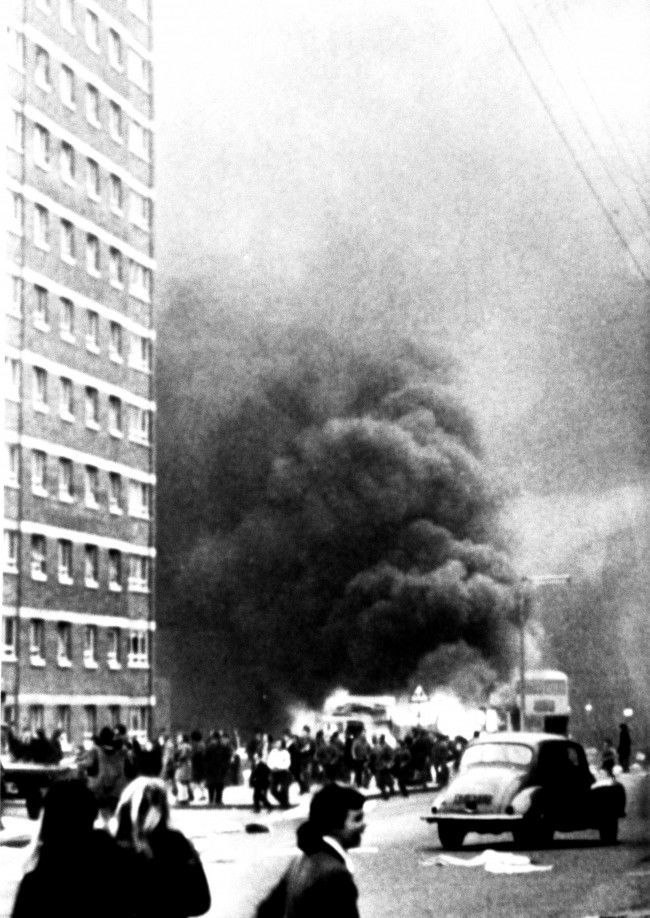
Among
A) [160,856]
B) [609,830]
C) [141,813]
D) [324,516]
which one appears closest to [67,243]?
[324,516]

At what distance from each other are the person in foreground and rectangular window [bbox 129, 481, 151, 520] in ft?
18.8

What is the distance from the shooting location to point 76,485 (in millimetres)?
10914

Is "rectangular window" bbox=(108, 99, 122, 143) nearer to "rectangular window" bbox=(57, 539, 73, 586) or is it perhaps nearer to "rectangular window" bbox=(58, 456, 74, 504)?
"rectangular window" bbox=(58, 456, 74, 504)

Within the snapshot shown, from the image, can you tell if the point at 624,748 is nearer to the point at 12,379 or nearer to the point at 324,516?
the point at 324,516

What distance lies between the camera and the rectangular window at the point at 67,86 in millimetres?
10750

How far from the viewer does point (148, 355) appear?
34.6ft

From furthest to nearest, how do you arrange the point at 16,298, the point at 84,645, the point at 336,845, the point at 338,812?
the point at 16,298 → the point at 84,645 → the point at 338,812 → the point at 336,845

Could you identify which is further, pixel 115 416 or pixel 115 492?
pixel 115 416

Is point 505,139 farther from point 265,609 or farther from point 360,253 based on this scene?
point 265,609

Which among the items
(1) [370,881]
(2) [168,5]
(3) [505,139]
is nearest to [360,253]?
(3) [505,139]

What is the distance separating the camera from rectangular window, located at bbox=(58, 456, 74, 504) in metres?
10.6

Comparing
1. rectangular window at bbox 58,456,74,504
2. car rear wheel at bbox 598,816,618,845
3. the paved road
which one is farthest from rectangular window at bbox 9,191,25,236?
car rear wheel at bbox 598,816,618,845

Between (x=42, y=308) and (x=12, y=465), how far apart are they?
925 millimetres

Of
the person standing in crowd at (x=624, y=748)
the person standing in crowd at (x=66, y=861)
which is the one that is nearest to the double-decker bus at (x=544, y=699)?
the person standing in crowd at (x=624, y=748)
